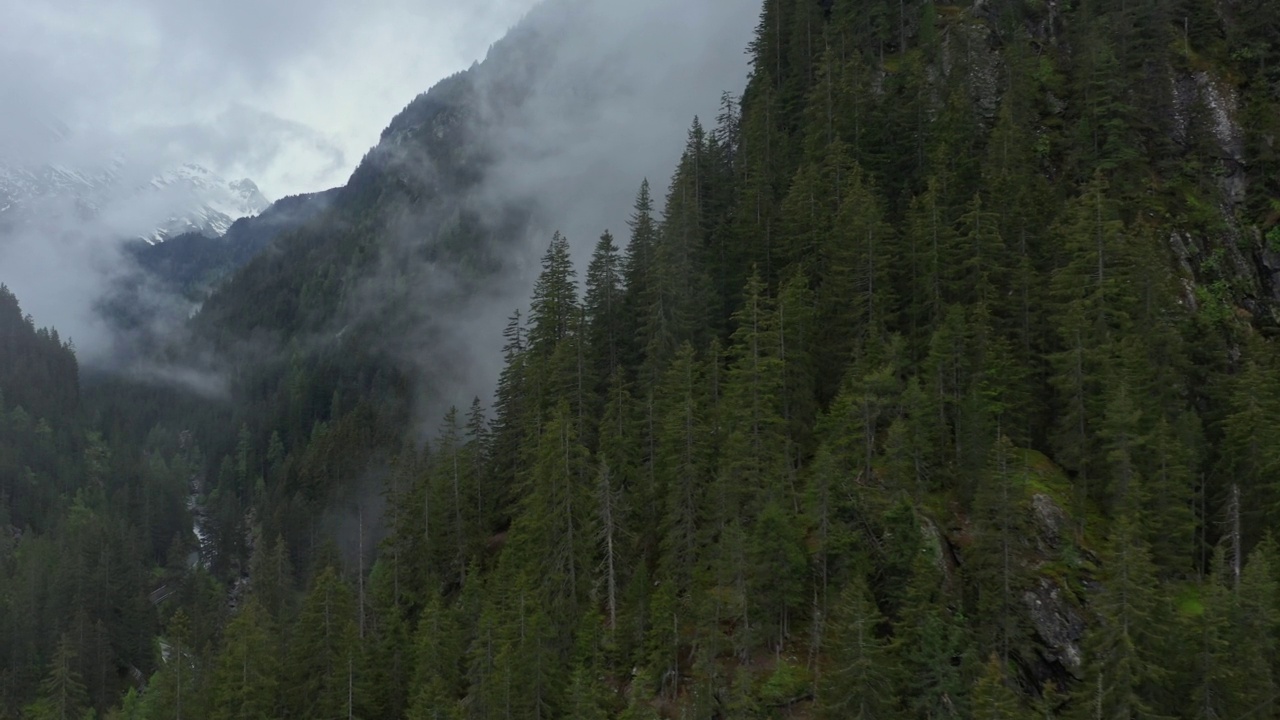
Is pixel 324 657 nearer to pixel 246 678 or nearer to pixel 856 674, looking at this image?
pixel 246 678

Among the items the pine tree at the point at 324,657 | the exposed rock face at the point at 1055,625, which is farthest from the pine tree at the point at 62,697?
the exposed rock face at the point at 1055,625

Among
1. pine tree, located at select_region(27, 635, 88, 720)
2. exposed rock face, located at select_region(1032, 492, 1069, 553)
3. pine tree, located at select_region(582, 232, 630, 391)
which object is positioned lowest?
pine tree, located at select_region(27, 635, 88, 720)

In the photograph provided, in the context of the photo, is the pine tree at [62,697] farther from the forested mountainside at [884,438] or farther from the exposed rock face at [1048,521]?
the exposed rock face at [1048,521]

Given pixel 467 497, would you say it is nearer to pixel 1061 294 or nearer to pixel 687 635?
pixel 687 635

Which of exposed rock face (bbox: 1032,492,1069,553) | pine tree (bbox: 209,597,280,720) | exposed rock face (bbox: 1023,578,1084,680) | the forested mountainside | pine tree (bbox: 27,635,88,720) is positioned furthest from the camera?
pine tree (bbox: 27,635,88,720)

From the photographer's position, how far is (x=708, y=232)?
2990 inches

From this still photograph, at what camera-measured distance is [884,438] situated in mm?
51062

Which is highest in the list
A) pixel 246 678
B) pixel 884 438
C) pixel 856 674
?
pixel 884 438

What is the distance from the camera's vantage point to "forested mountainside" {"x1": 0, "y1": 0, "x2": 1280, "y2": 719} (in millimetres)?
40688

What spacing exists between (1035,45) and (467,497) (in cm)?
6492

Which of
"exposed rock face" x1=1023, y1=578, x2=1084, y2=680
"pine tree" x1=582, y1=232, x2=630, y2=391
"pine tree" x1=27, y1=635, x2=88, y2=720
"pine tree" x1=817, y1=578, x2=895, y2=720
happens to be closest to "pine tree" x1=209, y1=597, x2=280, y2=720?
"pine tree" x1=27, y1=635, x2=88, y2=720

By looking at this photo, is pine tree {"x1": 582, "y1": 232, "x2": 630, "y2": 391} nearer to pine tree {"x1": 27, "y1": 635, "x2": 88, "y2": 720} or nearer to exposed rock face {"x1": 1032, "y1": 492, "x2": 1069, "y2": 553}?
exposed rock face {"x1": 1032, "y1": 492, "x2": 1069, "y2": 553}

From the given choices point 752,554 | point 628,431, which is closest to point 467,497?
point 628,431

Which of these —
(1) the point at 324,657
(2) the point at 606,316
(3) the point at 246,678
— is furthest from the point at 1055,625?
(3) the point at 246,678
